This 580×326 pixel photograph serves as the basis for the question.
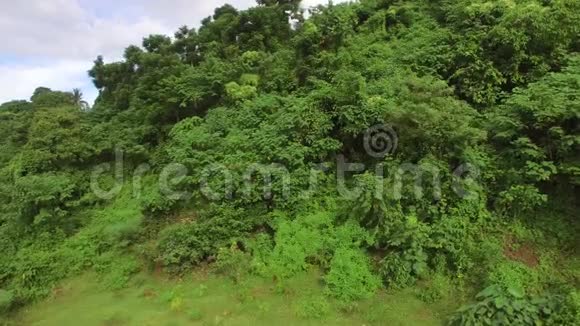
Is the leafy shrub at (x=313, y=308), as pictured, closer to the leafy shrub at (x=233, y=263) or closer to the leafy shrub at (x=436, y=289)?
the leafy shrub at (x=233, y=263)

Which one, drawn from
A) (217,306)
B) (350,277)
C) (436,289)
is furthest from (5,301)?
(436,289)

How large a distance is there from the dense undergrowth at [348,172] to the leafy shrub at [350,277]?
0.07 ft

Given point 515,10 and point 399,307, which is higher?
point 515,10

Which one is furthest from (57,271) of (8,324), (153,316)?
(153,316)

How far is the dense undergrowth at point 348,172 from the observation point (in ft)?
21.2

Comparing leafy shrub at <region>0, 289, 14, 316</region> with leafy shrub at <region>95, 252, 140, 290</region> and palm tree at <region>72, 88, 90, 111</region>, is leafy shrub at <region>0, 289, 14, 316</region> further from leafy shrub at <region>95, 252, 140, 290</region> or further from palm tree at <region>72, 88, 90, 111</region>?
palm tree at <region>72, 88, 90, 111</region>

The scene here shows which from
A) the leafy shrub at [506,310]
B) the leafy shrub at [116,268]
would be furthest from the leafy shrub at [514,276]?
the leafy shrub at [116,268]

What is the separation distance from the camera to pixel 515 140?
698 centimetres

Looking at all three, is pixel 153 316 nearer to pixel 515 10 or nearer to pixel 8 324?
pixel 8 324

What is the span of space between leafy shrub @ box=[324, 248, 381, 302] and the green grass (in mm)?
145

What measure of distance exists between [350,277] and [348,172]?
228cm

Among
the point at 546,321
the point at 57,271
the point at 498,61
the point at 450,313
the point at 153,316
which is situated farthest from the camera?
the point at 498,61

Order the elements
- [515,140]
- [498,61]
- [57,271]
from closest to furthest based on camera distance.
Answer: [515,140] < [57,271] < [498,61]

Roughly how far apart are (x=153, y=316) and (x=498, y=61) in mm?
7506
